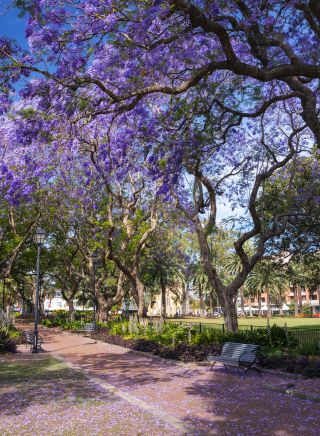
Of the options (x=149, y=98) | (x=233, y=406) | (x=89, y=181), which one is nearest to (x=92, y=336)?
(x=89, y=181)

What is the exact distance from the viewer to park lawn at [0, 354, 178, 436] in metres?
6.48

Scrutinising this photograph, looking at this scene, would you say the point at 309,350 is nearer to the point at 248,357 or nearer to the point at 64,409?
the point at 248,357

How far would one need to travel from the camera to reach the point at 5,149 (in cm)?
1872

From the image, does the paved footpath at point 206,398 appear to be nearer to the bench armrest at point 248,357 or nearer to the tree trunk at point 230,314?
the bench armrest at point 248,357

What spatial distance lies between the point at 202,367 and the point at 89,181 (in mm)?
10626

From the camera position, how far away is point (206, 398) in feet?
28.0

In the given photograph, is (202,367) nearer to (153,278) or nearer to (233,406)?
(233,406)

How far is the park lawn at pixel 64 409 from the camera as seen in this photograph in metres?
6.48

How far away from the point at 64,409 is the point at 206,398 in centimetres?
268

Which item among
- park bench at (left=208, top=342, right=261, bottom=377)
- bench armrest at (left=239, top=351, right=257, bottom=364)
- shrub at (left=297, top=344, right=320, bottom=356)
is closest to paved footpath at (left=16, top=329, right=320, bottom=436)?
park bench at (left=208, top=342, right=261, bottom=377)

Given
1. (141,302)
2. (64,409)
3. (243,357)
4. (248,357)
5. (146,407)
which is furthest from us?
(141,302)

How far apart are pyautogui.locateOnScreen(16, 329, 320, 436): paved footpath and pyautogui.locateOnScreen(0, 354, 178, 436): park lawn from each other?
334 millimetres

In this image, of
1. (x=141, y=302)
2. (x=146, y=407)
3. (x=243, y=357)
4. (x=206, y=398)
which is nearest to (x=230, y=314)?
(x=243, y=357)

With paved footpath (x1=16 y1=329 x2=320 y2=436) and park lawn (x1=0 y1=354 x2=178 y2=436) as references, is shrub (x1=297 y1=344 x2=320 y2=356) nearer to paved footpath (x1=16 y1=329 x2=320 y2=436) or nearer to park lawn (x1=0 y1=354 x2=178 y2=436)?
paved footpath (x1=16 y1=329 x2=320 y2=436)
